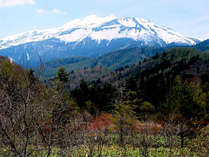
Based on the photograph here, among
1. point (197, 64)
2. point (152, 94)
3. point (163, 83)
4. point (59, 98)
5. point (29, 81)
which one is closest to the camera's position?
point (29, 81)

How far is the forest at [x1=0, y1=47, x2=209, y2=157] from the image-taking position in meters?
5.81

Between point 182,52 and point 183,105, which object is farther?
point 182,52

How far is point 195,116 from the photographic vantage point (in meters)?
19.4

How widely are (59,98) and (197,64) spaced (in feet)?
352

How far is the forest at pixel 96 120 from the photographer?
19.1 ft

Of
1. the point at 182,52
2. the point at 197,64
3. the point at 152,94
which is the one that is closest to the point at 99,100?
the point at 152,94

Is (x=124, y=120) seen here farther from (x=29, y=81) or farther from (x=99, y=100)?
(x=99, y=100)

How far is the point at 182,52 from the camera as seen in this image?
16725 centimetres

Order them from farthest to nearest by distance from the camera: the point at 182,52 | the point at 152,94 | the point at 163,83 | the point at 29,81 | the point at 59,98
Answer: the point at 182,52 → the point at 163,83 → the point at 152,94 → the point at 59,98 → the point at 29,81

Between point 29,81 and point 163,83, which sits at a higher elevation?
point 29,81

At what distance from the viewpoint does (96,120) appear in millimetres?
34906

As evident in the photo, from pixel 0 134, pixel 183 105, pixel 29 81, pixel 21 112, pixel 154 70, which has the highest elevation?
pixel 29 81

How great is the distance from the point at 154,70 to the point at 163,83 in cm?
6036

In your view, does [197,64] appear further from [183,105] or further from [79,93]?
[183,105]
